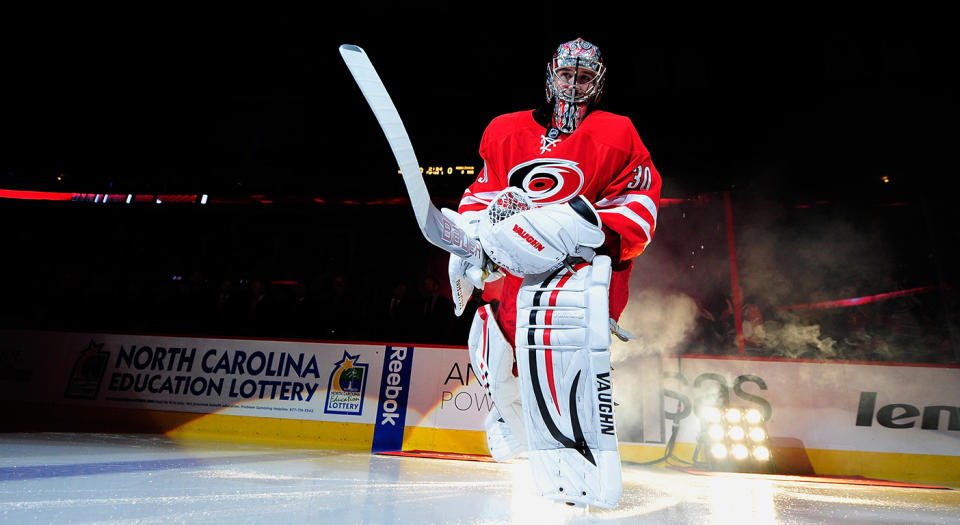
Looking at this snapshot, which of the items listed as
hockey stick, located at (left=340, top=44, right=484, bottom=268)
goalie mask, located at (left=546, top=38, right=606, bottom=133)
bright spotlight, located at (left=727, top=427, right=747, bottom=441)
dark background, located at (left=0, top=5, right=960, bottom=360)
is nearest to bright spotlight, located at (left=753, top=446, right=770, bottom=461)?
bright spotlight, located at (left=727, top=427, right=747, bottom=441)

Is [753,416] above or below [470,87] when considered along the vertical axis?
below

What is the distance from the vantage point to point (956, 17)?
5551 millimetres

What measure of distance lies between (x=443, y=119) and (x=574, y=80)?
7.04m

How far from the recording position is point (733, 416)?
4.68m

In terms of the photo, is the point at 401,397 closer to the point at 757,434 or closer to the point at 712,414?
the point at 712,414

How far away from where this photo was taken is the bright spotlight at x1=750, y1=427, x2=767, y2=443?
4.57 meters

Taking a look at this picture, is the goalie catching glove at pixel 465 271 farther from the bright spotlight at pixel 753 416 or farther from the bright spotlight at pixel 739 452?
the bright spotlight at pixel 753 416

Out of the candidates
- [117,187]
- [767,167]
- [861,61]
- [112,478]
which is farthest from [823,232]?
[117,187]

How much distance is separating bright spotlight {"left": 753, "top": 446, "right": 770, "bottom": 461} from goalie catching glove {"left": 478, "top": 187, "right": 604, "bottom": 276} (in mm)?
4060

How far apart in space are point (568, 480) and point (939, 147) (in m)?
8.88

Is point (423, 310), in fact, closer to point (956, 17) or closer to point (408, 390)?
point (408, 390)

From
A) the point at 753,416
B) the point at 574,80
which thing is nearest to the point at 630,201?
the point at 574,80

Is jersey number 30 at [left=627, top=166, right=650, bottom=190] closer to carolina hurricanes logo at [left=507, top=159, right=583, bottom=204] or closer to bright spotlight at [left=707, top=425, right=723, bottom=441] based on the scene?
carolina hurricanes logo at [left=507, top=159, right=583, bottom=204]

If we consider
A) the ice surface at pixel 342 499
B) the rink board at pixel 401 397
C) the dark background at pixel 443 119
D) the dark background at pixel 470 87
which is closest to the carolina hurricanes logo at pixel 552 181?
the ice surface at pixel 342 499
